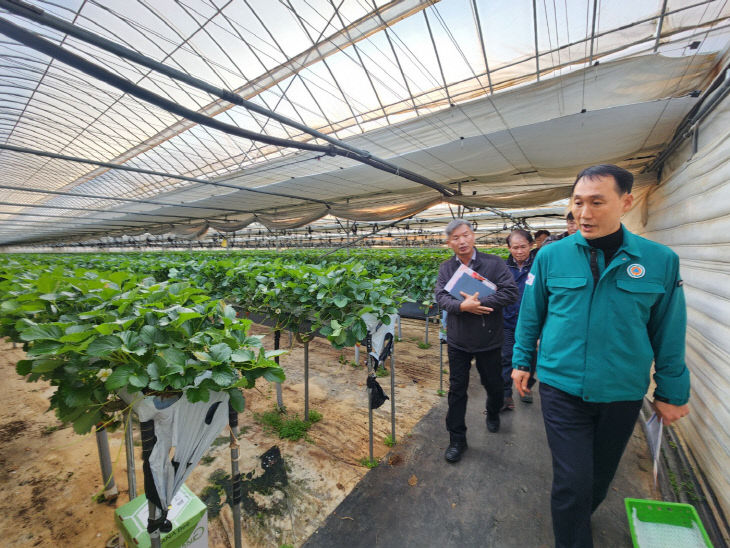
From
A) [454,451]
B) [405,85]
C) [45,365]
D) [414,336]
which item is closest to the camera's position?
[45,365]

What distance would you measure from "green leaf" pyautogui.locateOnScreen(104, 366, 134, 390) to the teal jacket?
2.03 m

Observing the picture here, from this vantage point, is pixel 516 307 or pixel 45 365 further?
pixel 516 307

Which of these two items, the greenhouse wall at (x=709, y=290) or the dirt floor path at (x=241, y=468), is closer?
the greenhouse wall at (x=709, y=290)

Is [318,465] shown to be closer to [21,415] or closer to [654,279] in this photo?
[654,279]

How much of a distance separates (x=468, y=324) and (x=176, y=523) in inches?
89.9

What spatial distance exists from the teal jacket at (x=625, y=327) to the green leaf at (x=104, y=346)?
2131 mm

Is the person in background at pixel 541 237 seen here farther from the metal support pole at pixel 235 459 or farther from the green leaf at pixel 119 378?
the green leaf at pixel 119 378

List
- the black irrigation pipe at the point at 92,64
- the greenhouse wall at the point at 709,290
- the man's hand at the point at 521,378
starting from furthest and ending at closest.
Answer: the greenhouse wall at the point at 709,290 → the man's hand at the point at 521,378 → the black irrigation pipe at the point at 92,64

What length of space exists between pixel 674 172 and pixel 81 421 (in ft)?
19.1

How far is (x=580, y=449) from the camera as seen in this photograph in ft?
4.95

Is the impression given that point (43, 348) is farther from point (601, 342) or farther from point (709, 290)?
point (709, 290)

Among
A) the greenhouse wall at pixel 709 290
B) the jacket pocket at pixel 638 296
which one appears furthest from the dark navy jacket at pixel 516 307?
the jacket pocket at pixel 638 296

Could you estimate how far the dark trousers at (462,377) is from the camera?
8.03ft

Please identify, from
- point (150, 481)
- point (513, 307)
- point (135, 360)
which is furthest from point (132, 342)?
point (513, 307)
